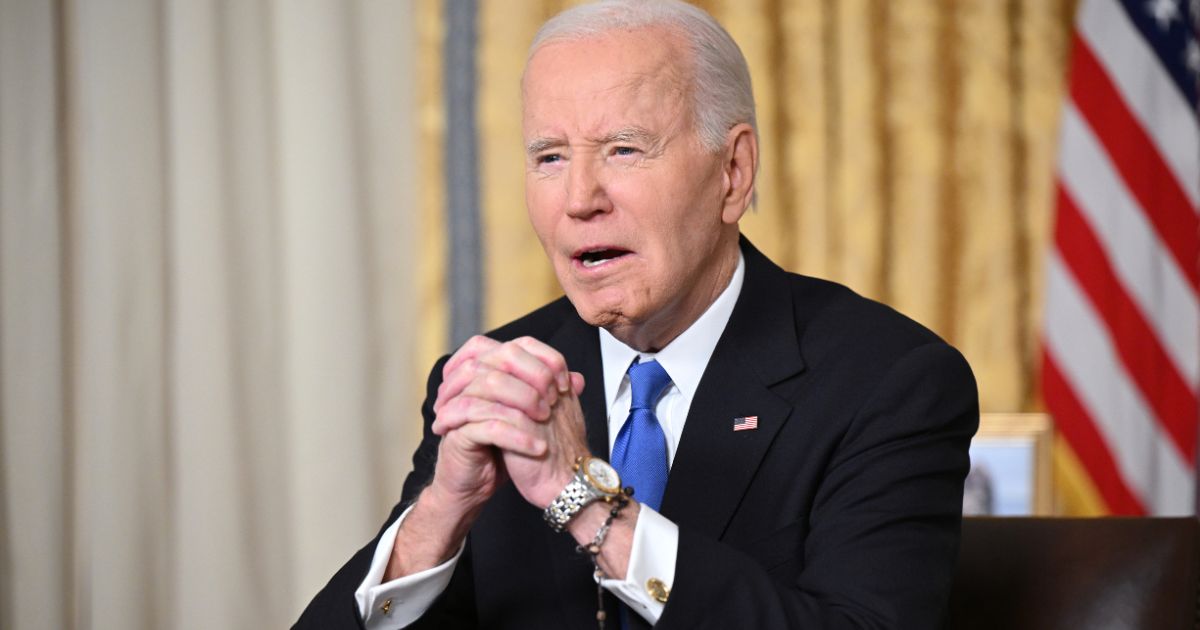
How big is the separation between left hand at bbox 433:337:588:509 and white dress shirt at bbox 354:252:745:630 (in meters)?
0.12

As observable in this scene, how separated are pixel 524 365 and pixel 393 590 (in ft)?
1.34

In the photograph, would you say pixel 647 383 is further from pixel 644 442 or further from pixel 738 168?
pixel 738 168

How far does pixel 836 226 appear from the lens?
3.64 metres

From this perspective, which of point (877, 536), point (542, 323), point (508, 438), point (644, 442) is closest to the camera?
point (508, 438)

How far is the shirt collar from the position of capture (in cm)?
190

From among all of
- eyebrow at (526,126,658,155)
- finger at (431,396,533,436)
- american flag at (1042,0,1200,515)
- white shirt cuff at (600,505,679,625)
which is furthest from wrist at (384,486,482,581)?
american flag at (1042,0,1200,515)

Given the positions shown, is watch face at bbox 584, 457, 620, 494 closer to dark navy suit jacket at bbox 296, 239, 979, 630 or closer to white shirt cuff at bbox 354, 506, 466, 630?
dark navy suit jacket at bbox 296, 239, 979, 630

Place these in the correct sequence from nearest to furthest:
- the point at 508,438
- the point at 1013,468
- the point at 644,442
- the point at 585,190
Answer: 1. the point at 508,438
2. the point at 585,190
3. the point at 644,442
4. the point at 1013,468

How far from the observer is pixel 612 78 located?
175 cm

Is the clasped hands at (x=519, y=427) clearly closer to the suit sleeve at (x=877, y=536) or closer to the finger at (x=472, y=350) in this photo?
the finger at (x=472, y=350)

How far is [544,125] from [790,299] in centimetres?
48

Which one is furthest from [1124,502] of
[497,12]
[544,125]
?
[544,125]

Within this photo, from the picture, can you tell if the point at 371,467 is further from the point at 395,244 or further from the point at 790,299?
the point at 790,299

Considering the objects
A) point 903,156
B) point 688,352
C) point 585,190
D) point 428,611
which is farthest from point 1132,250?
point 428,611
